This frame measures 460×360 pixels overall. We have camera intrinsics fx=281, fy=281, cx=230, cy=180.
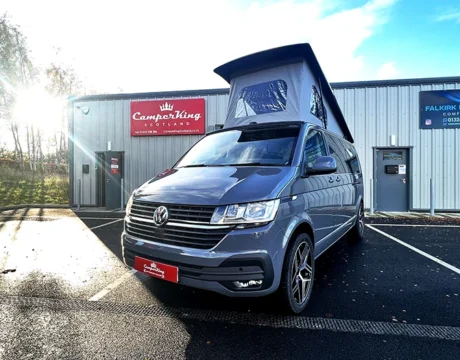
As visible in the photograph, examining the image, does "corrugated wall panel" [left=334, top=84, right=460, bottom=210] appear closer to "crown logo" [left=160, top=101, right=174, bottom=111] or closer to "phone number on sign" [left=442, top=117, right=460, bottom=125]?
"phone number on sign" [left=442, top=117, right=460, bottom=125]

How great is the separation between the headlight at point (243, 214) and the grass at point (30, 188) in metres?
14.4

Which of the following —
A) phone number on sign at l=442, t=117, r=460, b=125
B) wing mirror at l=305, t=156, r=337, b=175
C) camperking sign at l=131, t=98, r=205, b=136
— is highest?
camperking sign at l=131, t=98, r=205, b=136

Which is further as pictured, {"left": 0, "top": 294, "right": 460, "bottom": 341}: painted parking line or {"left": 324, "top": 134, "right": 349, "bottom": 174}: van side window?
{"left": 324, "top": 134, "right": 349, "bottom": 174}: van side window

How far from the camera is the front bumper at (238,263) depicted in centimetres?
224

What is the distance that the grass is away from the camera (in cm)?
1470

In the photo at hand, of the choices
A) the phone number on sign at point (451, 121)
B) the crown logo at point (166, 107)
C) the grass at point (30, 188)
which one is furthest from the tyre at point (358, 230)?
the grass at point (30, 188)

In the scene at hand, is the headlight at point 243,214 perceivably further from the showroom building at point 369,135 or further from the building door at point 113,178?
the building door at point 113,178

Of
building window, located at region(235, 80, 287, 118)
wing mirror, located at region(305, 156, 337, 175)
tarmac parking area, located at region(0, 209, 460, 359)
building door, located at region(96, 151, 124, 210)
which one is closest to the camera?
tarmac parking area, located at region(0, 209, 460, 359)

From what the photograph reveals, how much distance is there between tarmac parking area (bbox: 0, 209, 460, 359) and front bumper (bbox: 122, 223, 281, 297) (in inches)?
17.1

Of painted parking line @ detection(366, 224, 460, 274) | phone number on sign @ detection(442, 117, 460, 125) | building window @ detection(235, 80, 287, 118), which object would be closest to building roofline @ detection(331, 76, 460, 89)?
phone number on sign @ detection(442, 117, 460, 125)

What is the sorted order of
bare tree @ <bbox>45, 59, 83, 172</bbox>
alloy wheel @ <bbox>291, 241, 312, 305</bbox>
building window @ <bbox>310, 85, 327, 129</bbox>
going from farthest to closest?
bare tree @ <bbox>45, 59, 83, 172</bbox>
building window @ <bbox>310, 85, 327, 129</bbox>
alloy wheel @ <bbox>291, 241, 312, 305</bbox>

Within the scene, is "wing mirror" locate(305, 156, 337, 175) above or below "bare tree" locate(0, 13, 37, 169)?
below

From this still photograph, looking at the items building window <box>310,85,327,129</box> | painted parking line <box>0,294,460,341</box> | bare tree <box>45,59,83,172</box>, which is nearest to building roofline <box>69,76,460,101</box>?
building window <box>310,85,327,129</box>

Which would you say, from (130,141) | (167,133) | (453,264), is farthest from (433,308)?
(130,141)
